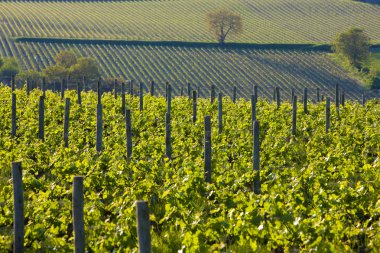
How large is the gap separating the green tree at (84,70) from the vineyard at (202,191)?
32.6 meters

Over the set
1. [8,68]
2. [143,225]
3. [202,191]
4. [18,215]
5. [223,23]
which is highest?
[223,23]

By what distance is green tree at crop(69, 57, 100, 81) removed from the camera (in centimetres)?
5188

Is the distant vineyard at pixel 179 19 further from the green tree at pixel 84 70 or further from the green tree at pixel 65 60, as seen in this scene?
the green tree at pixel 84 70

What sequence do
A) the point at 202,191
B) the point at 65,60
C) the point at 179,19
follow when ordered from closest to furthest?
the point at 202,191 < the point at 65,60 < the point at 179,19

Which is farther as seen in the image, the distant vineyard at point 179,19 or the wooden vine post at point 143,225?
the distant vineyard at point 179,19

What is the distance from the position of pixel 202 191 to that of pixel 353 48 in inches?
2193

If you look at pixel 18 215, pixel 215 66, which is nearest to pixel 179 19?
pixel 215 66

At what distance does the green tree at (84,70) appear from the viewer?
170ft

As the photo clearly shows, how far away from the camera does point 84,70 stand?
171 ft

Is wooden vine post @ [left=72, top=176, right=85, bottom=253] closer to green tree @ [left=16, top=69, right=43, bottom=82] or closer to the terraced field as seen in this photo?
the terraced field

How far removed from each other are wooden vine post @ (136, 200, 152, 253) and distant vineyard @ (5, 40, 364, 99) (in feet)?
137

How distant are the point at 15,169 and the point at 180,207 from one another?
220 centimetres

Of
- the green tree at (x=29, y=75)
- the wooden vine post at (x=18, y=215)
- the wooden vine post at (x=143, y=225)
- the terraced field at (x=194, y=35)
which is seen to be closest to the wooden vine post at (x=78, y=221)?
the wooden vine post at (x=18, y=215)

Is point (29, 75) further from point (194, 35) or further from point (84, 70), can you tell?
point (194, 35)
